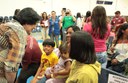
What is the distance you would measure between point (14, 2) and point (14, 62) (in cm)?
874

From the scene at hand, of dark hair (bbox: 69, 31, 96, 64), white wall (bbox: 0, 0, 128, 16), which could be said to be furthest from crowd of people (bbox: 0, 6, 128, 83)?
white wall (bbox: 0, 0, 128, 16)

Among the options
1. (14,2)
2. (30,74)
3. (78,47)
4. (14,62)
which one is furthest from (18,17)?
(14,2)

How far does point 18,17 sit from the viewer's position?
1.95 m

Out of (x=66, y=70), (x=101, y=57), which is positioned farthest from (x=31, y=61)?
(x=101, y=57)

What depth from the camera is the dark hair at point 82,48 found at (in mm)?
1620

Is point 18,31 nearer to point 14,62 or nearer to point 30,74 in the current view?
point 14,62

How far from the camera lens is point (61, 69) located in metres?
2.62

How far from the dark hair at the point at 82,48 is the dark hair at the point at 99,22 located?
51.4 inches

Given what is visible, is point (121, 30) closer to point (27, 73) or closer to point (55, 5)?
point (27, 73)

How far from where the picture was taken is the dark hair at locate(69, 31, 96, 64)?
1620 millimetres

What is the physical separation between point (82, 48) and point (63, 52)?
3.10 ft

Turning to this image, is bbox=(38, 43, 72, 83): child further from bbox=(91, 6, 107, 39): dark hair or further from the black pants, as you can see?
bbox=(91, 6, 107, 39): dark hair

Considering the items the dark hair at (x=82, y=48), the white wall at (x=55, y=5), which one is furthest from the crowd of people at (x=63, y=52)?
the white wall at (x=55, y=5)

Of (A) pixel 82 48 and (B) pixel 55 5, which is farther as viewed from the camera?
(B) pixel 55 5
